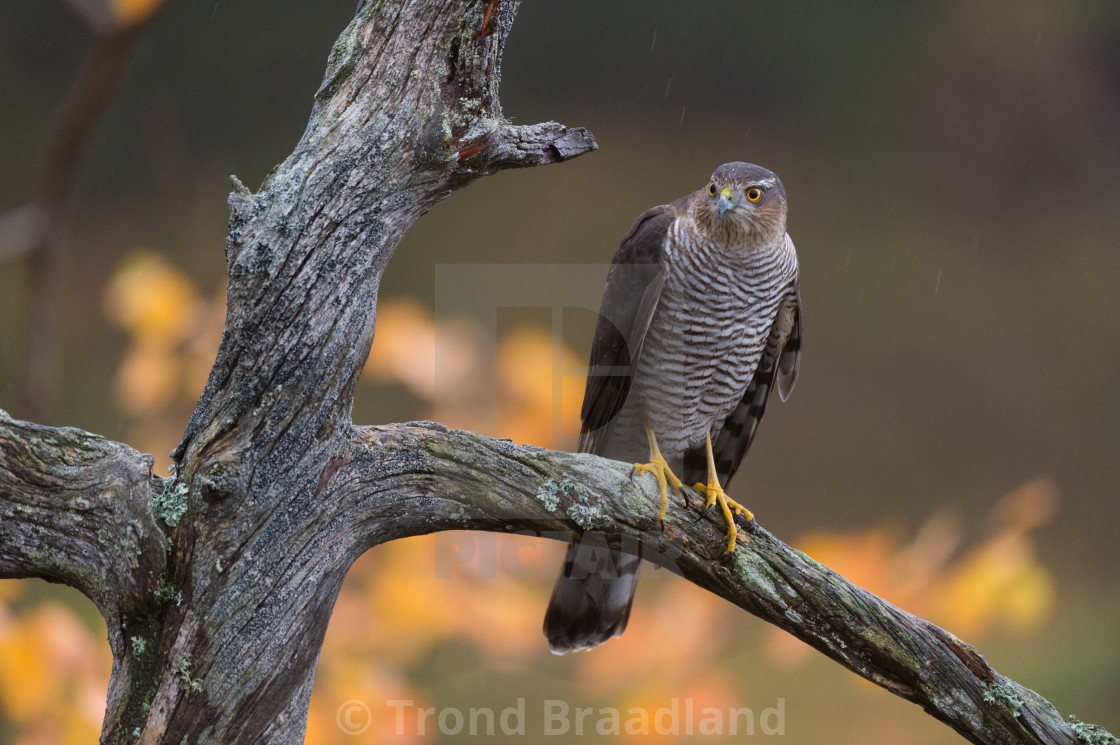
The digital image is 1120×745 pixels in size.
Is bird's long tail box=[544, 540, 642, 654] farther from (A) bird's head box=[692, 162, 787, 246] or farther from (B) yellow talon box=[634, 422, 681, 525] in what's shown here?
(A) bird's head box=[692, 162, 787, 246]

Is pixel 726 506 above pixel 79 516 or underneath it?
above

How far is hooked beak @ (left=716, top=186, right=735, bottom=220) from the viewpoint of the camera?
1.79m

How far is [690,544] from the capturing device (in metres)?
1.60

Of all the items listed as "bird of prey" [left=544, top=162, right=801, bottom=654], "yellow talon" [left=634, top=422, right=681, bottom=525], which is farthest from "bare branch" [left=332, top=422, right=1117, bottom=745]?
"bird of prey" [left=544, top=162, right=801, bottom=654]

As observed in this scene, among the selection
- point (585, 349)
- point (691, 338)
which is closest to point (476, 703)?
point (585, 349)

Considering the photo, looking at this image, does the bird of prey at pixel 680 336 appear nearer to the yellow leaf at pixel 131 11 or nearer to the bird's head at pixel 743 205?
the bird's head at pixel 743 205

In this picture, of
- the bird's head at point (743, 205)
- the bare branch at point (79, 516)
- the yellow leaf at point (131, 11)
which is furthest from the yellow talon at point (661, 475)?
the yellow leaf at point (131, 11)

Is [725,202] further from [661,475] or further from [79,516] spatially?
[79,516]

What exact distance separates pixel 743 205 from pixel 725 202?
0.05 m

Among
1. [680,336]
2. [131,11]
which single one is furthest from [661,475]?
[131,11]

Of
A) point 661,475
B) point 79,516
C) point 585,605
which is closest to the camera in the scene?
point 79,516

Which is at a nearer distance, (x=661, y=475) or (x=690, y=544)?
(x=690, y=544)

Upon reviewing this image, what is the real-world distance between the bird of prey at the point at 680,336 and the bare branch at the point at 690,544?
19cm

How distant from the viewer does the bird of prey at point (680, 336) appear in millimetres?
1854
